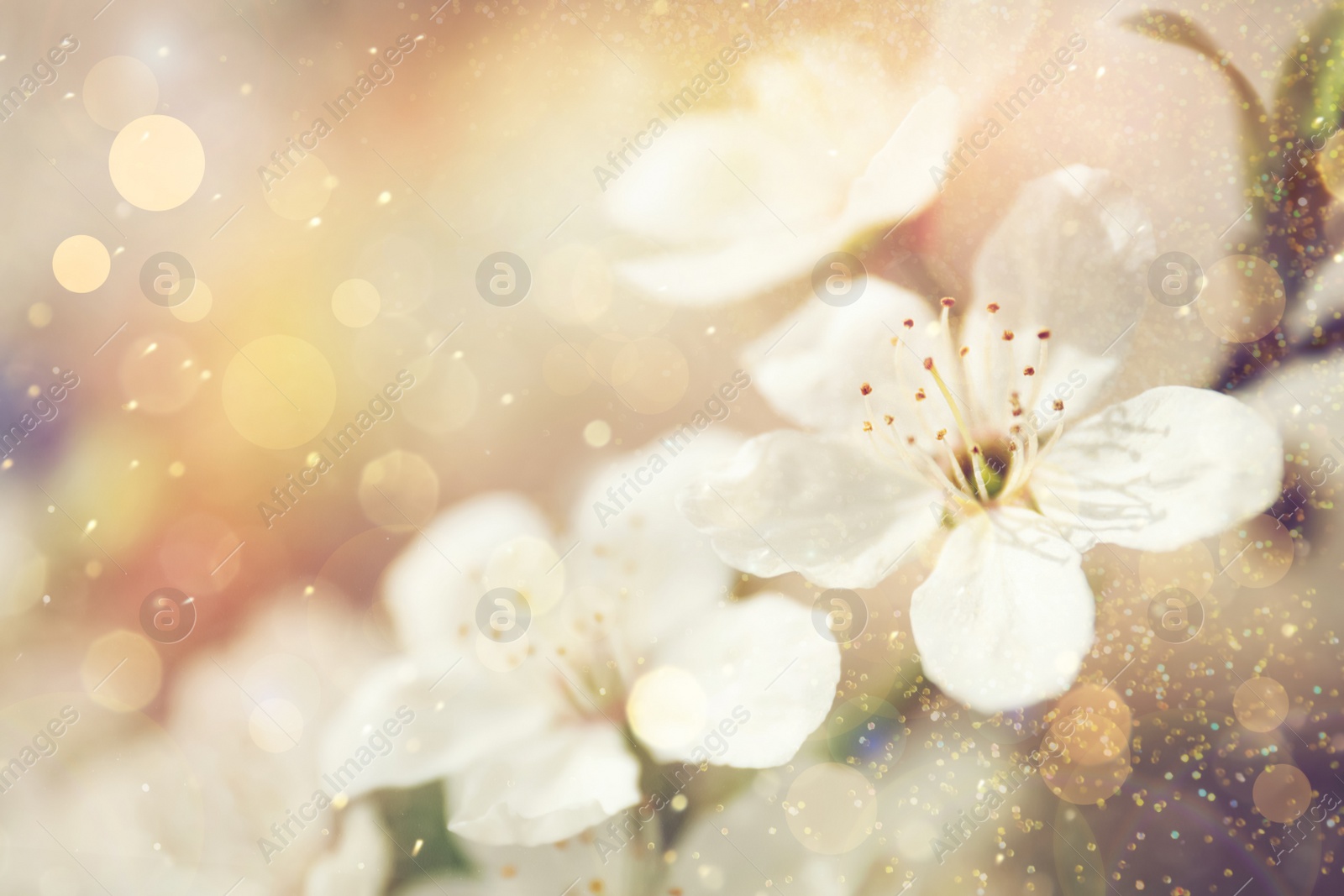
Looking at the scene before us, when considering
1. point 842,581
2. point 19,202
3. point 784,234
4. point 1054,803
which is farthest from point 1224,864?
point 19,202

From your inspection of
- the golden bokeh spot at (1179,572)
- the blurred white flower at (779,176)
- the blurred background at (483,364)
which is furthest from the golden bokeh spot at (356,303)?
the golden bokeh spot at (1179,572)

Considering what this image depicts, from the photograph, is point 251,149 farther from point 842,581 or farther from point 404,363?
point 842,581

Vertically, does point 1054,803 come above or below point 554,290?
below

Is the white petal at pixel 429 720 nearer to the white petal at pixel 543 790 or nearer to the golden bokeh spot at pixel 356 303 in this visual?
the white petal at pixel 543 790

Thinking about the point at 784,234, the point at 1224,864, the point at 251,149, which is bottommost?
the point at 1224,864

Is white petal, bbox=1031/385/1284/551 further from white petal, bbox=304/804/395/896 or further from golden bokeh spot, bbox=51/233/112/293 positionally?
golden bokeh spot, bbox=51/233/112/293

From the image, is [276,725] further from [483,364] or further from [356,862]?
[483,364]

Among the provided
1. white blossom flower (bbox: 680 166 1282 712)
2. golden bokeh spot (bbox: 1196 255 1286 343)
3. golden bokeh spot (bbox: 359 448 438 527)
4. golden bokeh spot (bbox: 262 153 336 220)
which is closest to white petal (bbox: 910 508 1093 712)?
white blossom flower (bbox: 680 166 1282 712)

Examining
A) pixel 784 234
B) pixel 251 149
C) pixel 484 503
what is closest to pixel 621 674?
pixel 484 503
